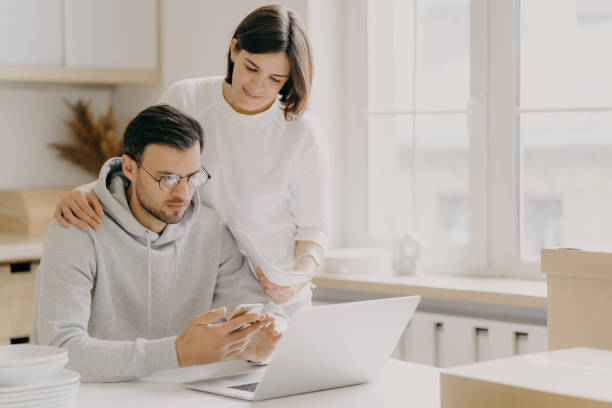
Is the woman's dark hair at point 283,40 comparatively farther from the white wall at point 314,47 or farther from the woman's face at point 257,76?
the white wall at point 314,47

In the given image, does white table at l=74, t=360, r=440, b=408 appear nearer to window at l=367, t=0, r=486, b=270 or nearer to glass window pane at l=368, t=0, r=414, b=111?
window at l=367, t=0, r=486, b=270

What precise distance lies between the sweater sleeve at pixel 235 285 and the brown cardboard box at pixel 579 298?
2.01 feet

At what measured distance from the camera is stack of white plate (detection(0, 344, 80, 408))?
127 cm

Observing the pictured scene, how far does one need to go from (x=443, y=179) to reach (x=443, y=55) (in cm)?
43

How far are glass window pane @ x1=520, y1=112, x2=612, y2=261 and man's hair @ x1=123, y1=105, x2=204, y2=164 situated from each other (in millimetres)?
1339

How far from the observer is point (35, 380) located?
130cm

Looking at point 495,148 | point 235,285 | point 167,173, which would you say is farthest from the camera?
point 495,148

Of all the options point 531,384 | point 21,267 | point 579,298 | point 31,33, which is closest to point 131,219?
point 579,298

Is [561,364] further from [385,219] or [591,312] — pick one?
[385,219]

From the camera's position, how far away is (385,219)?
323 cm

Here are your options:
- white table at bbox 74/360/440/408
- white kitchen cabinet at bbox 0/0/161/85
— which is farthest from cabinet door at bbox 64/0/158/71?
white table at bbox 74/360/440/408

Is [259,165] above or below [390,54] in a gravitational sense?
below

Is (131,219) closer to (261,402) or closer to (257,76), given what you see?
(257,76)

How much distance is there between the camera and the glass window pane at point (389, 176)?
3146mm
